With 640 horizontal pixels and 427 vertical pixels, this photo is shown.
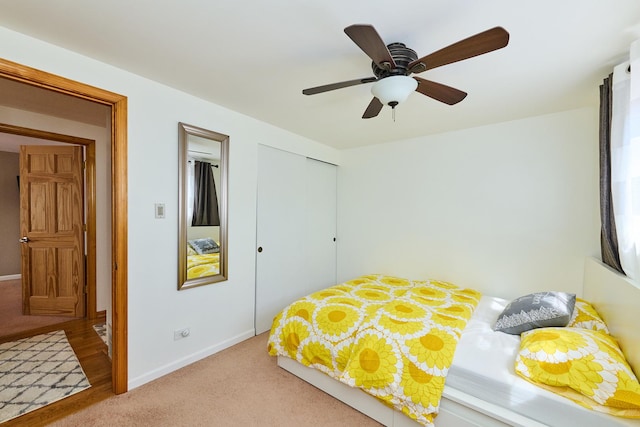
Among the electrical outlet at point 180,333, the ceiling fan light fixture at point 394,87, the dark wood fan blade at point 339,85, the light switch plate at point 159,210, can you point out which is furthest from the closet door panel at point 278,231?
A: the ceiling fan light fixture at point 394,87

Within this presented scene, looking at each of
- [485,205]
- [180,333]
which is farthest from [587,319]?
[180,333]

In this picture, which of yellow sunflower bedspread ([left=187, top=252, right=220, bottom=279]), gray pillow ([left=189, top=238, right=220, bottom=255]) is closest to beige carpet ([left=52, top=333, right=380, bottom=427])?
yellow sunflower bedspread ([left=187, top=252, right=220, bottom=279])

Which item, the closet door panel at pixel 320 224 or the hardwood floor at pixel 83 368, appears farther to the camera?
the closet door panel at pixel 320 224

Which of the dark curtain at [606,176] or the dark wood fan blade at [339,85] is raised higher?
the dark wood fan blade at [339,85]

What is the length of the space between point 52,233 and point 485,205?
5.20 metres

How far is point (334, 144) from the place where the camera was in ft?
12.8

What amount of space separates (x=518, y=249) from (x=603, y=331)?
116cm

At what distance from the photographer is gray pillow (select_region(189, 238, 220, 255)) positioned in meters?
2.48

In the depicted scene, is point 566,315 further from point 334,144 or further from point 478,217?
point 334,144

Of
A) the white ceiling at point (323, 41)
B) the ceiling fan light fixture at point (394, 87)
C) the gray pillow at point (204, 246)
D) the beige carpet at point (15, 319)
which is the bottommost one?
the beige carpet at point (15, 319)

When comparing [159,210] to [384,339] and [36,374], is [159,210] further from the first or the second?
[384,339]

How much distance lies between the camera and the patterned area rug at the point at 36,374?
6.30 feet

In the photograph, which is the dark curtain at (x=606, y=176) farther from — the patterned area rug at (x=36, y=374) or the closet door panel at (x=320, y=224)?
the patterned area rug at (x=36, y=374)

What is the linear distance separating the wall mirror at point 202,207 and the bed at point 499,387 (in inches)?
47.3
